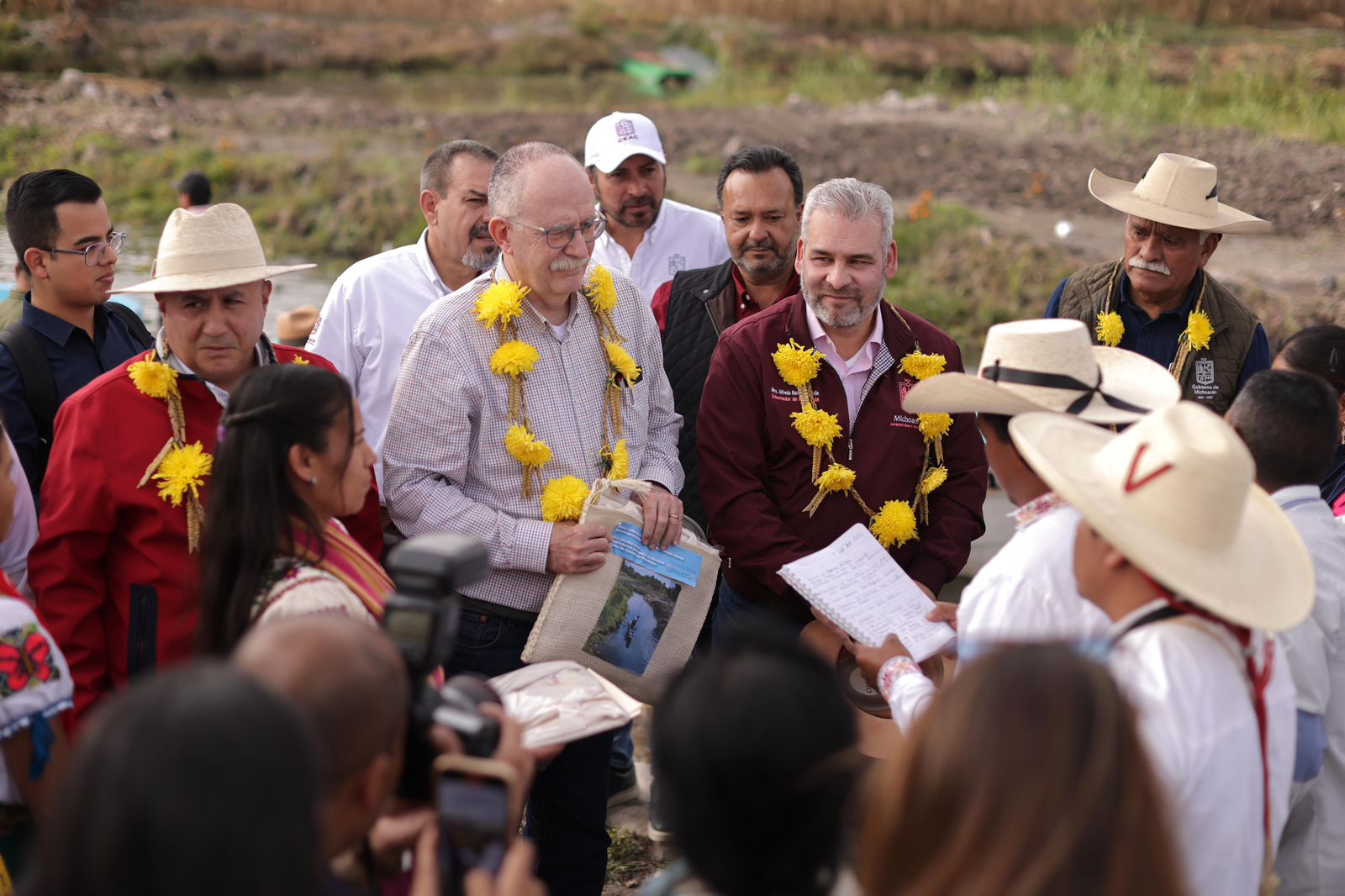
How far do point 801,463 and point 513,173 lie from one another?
1325 mm

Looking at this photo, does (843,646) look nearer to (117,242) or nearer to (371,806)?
(371,806)

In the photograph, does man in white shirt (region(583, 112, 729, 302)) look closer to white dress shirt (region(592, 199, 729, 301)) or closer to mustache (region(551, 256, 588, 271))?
white dress shirt (region(592, 199, 729, 301))

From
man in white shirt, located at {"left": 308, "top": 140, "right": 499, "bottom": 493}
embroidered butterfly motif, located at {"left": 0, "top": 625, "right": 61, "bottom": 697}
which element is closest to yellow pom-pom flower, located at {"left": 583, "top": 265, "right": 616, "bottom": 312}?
man in white shirt, located at {"left": 308, "top": 140, "right": 499, "bottom": 493}

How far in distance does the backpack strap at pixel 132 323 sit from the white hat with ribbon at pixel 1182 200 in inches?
145

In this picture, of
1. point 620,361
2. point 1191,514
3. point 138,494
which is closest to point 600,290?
point 620,361

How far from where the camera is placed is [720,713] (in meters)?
1.79

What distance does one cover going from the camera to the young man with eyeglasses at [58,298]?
3.93 meters

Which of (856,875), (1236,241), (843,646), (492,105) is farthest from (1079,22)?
(856,875)

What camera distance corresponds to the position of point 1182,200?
480 cm

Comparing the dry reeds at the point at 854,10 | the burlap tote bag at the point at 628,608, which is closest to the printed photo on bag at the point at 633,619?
the burlap tote bag at the point at 628,608

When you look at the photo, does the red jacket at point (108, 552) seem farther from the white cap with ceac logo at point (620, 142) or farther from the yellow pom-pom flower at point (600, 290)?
the white cap with ceac logo at point (620, 142)

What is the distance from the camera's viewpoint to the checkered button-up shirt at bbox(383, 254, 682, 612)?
11.7 feet

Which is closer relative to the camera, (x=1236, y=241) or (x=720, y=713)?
(x=720, y=713)

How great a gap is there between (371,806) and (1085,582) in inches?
54.6
